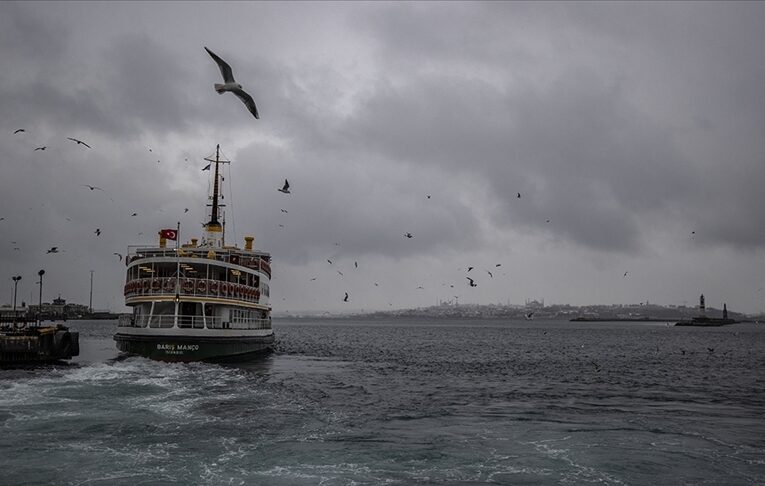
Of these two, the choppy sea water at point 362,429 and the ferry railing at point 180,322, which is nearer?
the choppy sea water at point 362,429

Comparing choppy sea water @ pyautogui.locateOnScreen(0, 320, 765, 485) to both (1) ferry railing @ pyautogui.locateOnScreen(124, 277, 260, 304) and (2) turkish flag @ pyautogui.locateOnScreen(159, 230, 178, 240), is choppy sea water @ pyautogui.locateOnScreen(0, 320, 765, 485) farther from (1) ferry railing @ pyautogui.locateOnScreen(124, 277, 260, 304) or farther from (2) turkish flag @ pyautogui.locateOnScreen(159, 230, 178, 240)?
(2) turkish flag @ pyautogui.locateOnScreen(159, 230, 178, 240)

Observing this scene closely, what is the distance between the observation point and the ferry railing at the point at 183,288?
37.1 m

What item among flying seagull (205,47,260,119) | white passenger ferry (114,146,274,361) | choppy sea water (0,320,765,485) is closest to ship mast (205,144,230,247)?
white passenger ferry (114,146,274,361)

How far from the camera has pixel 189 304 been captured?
39.2 metres

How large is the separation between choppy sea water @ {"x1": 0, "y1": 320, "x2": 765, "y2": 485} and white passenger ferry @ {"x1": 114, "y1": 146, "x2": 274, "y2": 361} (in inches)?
91.7

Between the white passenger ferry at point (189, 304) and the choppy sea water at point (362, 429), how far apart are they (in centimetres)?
233

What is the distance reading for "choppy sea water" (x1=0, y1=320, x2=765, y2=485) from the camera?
46.1 ft

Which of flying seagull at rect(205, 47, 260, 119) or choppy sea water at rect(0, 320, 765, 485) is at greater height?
flying seagull at rect(205, 47, 260, 119)

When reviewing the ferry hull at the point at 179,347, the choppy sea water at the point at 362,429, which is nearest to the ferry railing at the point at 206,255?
the ferry hull at the point at 179,347

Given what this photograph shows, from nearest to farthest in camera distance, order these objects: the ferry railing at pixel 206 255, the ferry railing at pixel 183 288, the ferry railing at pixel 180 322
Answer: the ferry railing at pixel 183 288
the ferry railing at pixel 180 322
the ferry railing at pixel 206 255

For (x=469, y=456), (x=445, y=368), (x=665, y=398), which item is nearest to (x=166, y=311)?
(x=445, y=368)

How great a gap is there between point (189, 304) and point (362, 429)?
24417 millimetres

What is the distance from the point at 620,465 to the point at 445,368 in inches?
1099

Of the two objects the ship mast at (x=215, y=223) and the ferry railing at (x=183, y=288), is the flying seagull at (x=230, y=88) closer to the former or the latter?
the ferry railing at (x=183, y=288)
